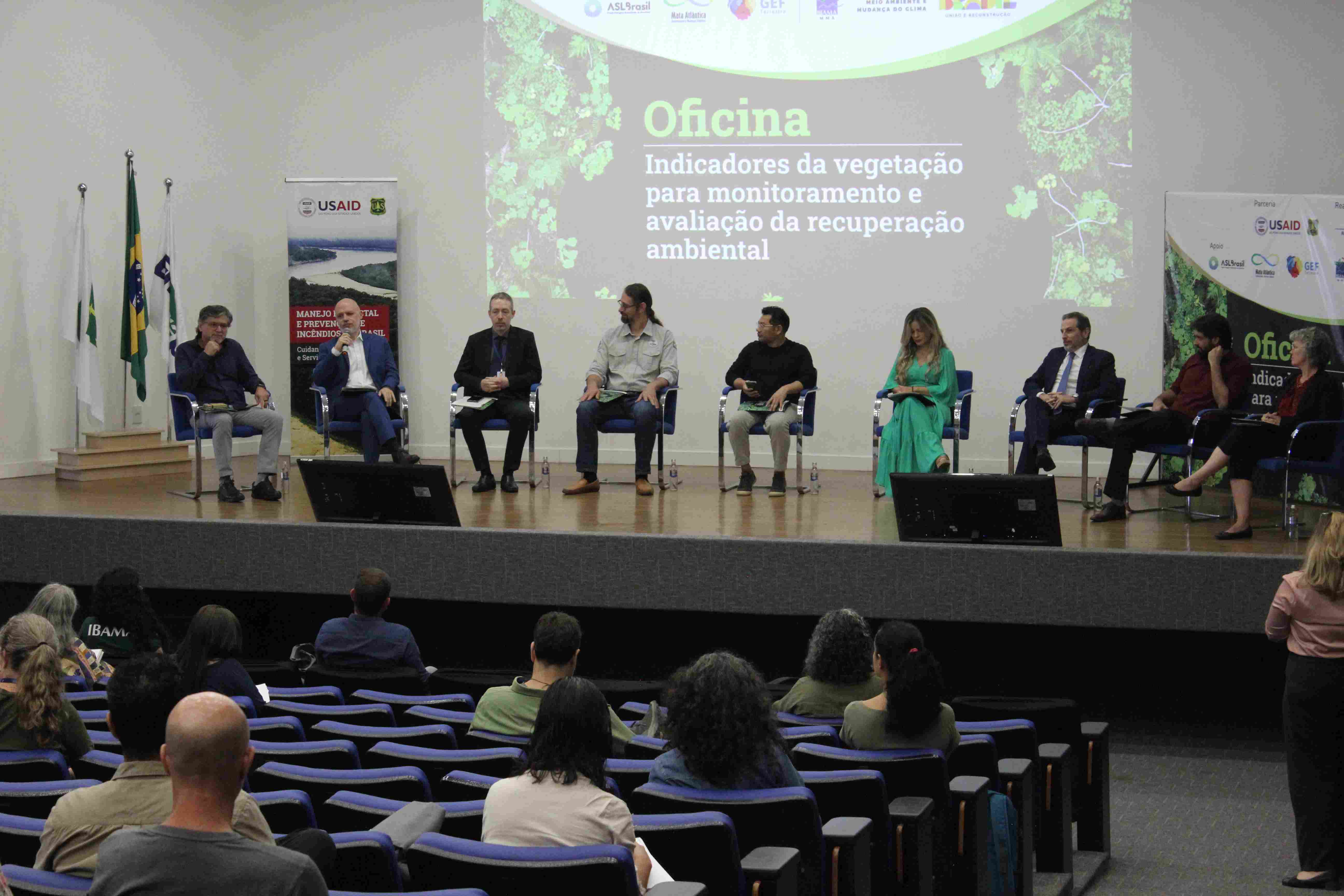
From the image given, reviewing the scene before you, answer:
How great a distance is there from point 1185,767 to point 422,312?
5.68m

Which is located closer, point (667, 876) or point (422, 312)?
point (667, 876)

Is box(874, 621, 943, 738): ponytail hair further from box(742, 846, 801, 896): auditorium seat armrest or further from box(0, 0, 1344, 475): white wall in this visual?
box(0, 0, 1344, 475): white wall

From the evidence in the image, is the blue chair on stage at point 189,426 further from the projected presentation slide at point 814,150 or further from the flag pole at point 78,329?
the projected presentation slide at point 814,150

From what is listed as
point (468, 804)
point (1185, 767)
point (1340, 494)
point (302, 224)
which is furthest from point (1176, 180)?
point (468, 804)

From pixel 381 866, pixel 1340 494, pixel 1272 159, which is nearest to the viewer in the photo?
pixel 381 866

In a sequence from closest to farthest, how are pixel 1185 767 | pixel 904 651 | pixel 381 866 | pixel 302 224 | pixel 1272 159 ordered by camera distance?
pixel 381 866 < pixel 904 651 < pixel 1185 767 < pixel 1272 159 < pixel 302 224

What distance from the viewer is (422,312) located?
912 centimetres

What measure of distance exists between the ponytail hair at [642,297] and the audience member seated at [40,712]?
4450mm

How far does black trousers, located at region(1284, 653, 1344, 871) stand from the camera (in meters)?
3.78

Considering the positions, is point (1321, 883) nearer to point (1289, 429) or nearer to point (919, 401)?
point (1289, 429)

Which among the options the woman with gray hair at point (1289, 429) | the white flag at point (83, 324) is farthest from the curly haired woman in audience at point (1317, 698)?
the white flag at point (83, 324)

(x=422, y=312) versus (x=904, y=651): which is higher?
(x=422, y=312)

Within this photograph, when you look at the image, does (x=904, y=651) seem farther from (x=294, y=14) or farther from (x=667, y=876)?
(x=294, y=14)

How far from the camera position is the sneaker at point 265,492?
6.86 meters
